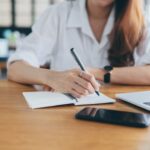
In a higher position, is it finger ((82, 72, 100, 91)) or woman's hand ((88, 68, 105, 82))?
finger ((82, 72, 100, 91))

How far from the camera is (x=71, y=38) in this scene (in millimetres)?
1477

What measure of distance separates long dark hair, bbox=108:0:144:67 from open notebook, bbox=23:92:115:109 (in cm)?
44

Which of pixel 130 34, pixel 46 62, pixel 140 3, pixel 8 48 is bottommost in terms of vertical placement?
pixel 8 48

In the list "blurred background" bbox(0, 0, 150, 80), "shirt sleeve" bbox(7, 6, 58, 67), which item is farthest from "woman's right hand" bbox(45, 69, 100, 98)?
"blurred background" bbox(0, 0, 150, 80)

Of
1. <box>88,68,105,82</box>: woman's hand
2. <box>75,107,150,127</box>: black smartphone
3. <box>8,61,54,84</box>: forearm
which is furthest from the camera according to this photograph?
<box>88,68,105,82</box>: woman's hand

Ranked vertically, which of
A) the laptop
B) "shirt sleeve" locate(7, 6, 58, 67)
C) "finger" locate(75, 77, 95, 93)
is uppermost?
"shirt sleeve" locate(7, 6, 58, 67)

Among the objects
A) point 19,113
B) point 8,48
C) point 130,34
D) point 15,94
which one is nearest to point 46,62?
point 130,34

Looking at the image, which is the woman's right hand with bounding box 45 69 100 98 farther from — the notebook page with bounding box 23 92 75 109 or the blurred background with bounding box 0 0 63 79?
the blurred background with bounding box 0 0 63 79

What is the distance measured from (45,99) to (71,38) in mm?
582

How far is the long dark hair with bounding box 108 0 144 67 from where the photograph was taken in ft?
4.59

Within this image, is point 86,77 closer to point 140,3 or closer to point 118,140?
point 118,140

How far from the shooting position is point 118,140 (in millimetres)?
673

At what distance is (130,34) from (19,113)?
73 centimetres

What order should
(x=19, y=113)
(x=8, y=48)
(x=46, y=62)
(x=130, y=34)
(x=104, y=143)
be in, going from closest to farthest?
1. (x=104, y=143)
2. (x=19, y=113)
3. (x=130, y=34)
4. (x=46, y=62)
5. (x=8, y=48)
